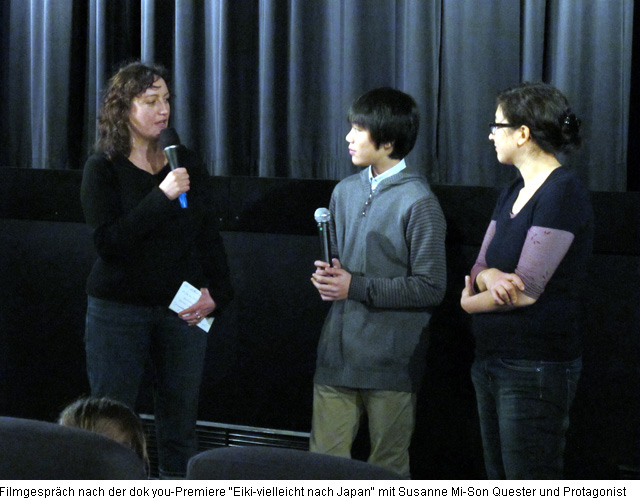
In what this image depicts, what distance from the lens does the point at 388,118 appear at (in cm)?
220

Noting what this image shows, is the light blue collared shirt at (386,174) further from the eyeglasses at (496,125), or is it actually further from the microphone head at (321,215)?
the eyeglasses at (496,125)

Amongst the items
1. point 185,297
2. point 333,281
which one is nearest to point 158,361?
point 185,297

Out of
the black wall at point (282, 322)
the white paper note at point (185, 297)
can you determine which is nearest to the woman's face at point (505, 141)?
the black wall at point (282, 322)

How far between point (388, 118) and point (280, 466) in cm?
124

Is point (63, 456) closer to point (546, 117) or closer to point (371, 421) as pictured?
point (371, 421)

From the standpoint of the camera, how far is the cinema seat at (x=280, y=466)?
1.17m

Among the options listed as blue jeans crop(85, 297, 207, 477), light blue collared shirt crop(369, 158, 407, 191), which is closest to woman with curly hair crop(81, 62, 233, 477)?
blue jeans crop(85, 297, 207, 477)

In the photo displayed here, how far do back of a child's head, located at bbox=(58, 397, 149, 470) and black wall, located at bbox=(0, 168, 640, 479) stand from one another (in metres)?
1.40

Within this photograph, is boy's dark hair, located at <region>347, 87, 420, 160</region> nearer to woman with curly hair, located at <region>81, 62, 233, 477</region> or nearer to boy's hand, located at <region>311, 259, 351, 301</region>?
boy's hand, located at <region>311, 259, 351, 301</region>

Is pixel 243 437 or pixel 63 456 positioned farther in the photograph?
pixel 243 437

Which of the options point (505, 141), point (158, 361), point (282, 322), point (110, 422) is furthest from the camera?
point (282, 322)

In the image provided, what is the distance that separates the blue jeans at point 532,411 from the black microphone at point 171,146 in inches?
37.2
